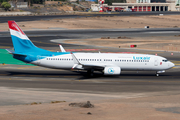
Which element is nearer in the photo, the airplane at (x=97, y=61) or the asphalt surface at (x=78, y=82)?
the asphalt surface at (x=78, y=82)

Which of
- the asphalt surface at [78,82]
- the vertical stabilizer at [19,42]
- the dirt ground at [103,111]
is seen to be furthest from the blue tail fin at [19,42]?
the dirt ground at [103,111]

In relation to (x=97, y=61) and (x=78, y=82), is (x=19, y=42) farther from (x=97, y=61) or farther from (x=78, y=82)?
(x=97, y=61)

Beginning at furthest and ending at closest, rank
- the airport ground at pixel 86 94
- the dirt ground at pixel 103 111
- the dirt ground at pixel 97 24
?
the dirt ground at pixel 97 24 < the airport ground at pixel 86 94 < the dirt ground at pixel 103 111

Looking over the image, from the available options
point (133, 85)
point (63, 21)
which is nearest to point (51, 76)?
point (133, 85)

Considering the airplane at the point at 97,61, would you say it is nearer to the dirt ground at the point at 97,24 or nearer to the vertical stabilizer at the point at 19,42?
the vertical stabilizer at the point at 19,42

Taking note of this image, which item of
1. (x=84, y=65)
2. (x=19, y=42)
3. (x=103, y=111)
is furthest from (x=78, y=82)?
(x=103, y=111)

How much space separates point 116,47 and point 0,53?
33.4 m

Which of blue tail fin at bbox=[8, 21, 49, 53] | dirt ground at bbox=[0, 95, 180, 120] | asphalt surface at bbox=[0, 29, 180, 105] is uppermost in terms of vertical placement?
blue tail fin at bbox=[8, 21, 49, 53]

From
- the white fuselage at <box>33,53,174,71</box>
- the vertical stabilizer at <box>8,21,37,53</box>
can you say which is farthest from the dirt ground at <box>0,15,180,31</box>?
the white fuselage at <box>33,53,174,71</box>

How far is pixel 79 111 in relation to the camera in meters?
29.3

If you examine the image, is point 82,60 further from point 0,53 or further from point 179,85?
point 0,53

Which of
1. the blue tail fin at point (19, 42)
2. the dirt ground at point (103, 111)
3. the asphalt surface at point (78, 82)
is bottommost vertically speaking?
the asphalt surface at point (78, 82)

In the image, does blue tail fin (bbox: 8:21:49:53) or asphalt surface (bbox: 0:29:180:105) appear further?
blue tail fin (bbox: 8:21:49:53)

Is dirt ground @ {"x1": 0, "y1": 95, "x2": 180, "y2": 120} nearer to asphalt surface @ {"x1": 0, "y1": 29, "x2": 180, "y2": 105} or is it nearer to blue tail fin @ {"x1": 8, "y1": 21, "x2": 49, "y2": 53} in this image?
asphalt surface @ {"x1": 0, "y1": 29, "x2": 180, "y2": 105}
